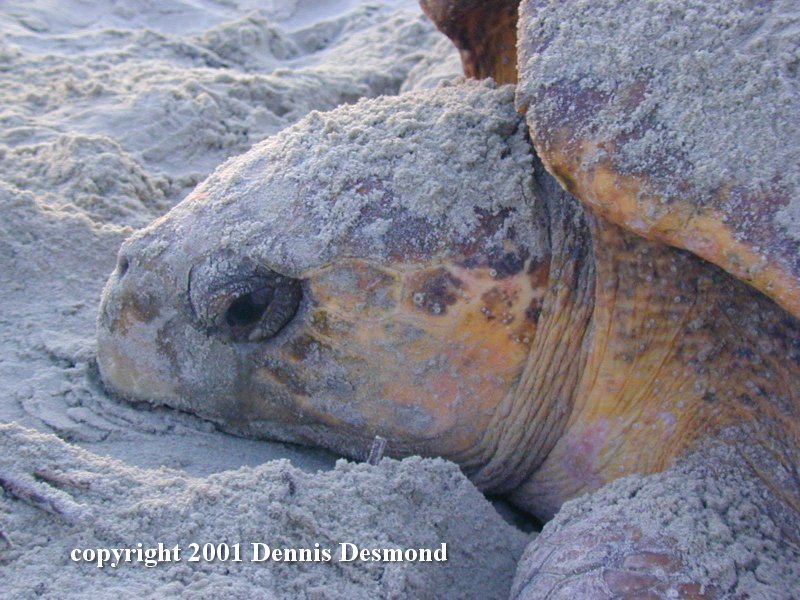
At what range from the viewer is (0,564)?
116 centimetres

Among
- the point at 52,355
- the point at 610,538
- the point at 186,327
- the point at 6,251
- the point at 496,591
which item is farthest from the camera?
the point at 6,251

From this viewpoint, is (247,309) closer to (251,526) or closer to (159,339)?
(159,339)

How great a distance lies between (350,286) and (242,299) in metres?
0.22

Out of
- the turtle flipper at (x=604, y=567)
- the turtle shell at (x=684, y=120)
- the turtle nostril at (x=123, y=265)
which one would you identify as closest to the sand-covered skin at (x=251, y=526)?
the turtle flipper at (x=604, y=567)

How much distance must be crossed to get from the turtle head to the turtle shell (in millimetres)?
217

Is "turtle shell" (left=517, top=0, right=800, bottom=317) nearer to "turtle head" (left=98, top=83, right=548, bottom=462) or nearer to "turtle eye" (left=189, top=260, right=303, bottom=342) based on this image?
"turtle head" (left=98, top=83, right=548, bottom=462)

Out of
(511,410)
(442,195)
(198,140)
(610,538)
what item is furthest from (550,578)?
(198,140)

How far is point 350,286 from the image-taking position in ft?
4.86

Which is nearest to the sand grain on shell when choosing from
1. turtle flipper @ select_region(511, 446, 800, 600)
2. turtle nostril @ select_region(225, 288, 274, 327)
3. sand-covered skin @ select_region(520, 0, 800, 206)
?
sand-covered skin @ select_region(520, 0, 800, 206)

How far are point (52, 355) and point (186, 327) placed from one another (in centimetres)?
41

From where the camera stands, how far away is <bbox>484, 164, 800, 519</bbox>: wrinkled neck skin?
138 centimetres

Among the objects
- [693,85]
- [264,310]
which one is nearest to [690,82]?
[693,85]

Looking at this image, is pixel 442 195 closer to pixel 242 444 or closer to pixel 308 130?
pixel 308 130

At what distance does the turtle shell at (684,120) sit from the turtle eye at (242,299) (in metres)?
0.54
